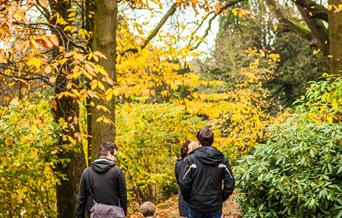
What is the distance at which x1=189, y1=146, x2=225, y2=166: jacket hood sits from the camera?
16.5ft

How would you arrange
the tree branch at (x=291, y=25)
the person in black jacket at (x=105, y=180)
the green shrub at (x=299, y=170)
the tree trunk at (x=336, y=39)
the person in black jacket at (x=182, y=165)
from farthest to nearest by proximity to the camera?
the tree branch at (x=291, y=25), the tree trunk at (x=336, y=39), the person in black jacket at (x=182, y=165), the green shrub at (x=299, y=170), the person in black jacket at (x=105, y=180)

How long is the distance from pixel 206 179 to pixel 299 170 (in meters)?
1.45

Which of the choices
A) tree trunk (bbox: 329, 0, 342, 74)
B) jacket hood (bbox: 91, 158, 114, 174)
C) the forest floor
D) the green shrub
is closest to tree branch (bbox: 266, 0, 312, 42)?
tree trunk (bbox: 329, 0, 342, 74)

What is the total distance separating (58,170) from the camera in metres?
8.39

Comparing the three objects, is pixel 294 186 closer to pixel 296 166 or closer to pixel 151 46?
pixel 296 166

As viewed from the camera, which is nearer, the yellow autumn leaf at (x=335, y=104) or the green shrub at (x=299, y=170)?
the green shrub at (x=299, y=170)

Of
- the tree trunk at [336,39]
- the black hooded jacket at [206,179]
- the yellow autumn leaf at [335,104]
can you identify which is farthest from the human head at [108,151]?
the tree trunk at [336,39]

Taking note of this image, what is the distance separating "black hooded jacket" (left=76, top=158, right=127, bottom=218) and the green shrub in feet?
6.54

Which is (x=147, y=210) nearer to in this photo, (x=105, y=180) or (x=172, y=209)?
(x=105, y=180)

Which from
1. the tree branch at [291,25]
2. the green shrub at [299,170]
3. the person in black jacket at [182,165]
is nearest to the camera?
the green shrub at [299,170]

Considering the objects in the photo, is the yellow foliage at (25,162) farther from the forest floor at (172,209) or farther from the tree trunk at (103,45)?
the forest floor at (172,209)

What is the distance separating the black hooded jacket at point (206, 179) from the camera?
199 inches

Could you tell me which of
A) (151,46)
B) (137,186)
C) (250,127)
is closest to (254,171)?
(151,46)

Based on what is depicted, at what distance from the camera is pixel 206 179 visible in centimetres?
505
